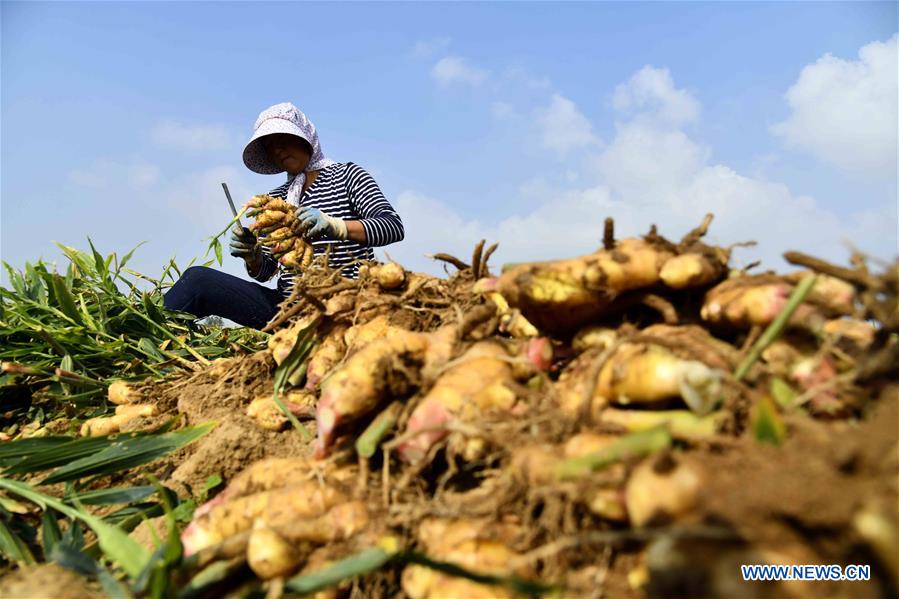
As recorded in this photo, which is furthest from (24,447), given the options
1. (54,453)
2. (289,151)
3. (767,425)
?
(289,151)

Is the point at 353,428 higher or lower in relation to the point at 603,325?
lower

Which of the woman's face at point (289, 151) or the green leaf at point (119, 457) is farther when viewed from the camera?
the woman's face at point (289, 151)

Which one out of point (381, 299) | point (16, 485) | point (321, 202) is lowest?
point (16, 485)

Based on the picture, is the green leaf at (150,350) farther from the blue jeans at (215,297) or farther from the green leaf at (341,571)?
the green leaf at (341,571)

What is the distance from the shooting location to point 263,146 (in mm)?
3830

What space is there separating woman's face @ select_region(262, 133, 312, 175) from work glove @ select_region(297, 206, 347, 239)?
872mm

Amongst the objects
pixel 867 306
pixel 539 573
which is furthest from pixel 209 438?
pixel 867 306

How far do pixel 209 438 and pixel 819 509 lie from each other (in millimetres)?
1583

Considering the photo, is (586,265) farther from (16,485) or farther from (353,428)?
(16,485)

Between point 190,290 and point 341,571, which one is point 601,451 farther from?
point 190,290

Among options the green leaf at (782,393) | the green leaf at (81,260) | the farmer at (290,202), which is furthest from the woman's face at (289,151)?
the green leaf at (782,393)

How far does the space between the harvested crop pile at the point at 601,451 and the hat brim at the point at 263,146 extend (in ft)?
7.88

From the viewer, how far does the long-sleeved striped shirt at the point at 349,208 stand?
3.35 m

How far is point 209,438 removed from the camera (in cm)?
173
